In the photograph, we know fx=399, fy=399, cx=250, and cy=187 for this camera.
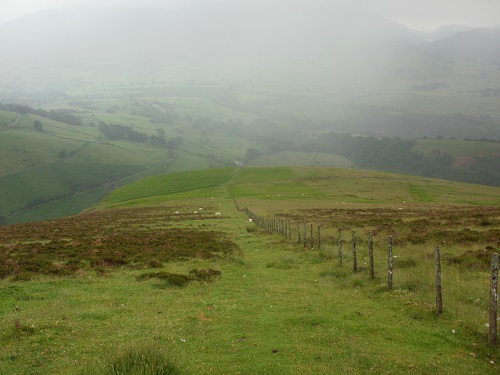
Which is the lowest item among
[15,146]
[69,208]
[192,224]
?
[69,208]

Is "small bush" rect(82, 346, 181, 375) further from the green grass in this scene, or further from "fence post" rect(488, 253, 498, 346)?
the green grass

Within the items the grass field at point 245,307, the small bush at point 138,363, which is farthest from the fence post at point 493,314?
the small bush at point 138,363

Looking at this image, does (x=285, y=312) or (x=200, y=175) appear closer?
(x=285, y=312)

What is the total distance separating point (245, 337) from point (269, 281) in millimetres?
8533

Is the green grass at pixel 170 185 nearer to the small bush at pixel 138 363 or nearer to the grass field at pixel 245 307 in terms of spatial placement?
the grass field at pixel 245 307

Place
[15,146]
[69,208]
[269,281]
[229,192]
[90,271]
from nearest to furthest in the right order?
[269,281] → [90,271] → [229,192] → [69,208] → [15,146]

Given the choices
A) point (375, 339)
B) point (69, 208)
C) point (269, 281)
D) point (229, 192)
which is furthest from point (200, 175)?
point (375, 339)

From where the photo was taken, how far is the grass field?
36.4ft

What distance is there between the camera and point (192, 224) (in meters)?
51.7

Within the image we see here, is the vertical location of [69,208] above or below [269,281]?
below

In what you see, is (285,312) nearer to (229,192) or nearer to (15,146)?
(229,192)

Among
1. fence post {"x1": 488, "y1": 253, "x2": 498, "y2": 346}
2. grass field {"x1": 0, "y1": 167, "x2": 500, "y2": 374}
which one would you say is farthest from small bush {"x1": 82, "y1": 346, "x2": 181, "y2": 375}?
fence post {"x1": 488, "y1": 253, "x2": 498, "y2": 346}

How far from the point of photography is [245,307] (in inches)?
656

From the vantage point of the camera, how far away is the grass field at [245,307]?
11099 millimetres
